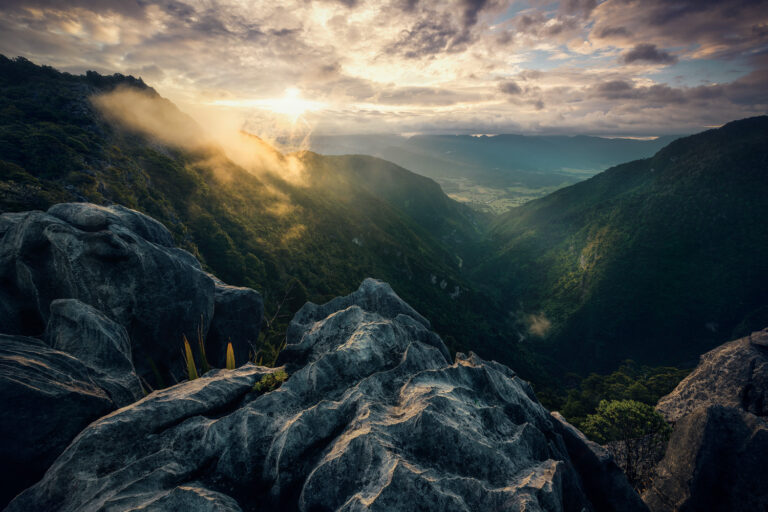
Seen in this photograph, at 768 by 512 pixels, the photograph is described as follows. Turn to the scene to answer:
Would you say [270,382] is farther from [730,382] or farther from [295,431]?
[730,382]

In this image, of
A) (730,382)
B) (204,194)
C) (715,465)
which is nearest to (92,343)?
(715,465)

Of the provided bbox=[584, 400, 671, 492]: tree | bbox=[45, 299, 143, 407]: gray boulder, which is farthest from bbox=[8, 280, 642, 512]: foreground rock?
bbox=[584, 400, 671, 492]: tree

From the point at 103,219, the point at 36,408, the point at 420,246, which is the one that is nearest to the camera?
the point at 36,408

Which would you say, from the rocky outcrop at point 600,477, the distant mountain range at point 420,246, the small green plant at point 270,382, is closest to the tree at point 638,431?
the rocky outcrop at point 600,477

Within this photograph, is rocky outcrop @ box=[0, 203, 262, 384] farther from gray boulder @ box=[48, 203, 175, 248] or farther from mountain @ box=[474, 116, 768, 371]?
mountain @ box=[474, 116, 768, 371]

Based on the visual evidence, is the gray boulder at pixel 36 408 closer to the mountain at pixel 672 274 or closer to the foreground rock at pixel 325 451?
the foreground rock at pixel 325 451

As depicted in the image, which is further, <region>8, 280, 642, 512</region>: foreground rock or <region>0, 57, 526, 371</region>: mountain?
<region>0, 57, 526, 371</region>: mountain

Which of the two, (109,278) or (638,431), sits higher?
(109,278)
